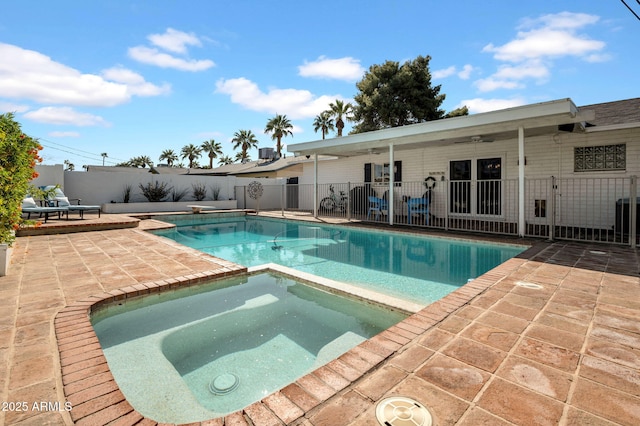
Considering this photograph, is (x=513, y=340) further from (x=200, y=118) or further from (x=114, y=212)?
(x=200, y=118)

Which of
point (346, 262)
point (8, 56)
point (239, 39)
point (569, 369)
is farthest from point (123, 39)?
point (569, 369)

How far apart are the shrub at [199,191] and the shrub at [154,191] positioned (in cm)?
139

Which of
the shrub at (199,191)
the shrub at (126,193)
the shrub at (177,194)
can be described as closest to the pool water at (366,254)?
the shrub at (126,193)

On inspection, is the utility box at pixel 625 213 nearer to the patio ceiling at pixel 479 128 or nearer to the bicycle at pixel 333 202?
the patio ceiling at pixel 479 128

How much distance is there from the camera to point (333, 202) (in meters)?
13.7

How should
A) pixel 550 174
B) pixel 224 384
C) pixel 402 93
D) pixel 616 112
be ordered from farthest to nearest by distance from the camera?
1. pixel 402 93
2. pixel 550 174
3. pixel 616 112
4. pixel 224 384

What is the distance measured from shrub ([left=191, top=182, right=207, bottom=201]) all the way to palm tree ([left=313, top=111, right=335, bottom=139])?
16.5 meters

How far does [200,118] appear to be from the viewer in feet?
68.8

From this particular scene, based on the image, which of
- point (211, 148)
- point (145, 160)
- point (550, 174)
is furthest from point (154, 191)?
point (145, 160)

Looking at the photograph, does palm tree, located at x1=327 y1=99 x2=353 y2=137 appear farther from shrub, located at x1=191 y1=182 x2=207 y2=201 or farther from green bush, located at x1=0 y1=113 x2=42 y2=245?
green bush, located at x1=0 y1=113 x2=42 y2=245

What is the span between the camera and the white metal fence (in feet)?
21.7

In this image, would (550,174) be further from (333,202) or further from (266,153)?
(266,153)

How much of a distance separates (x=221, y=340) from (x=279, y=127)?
1314 inches

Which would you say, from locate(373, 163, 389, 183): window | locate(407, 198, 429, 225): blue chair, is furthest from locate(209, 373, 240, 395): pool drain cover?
locate(373, 163, 389, 183): window
